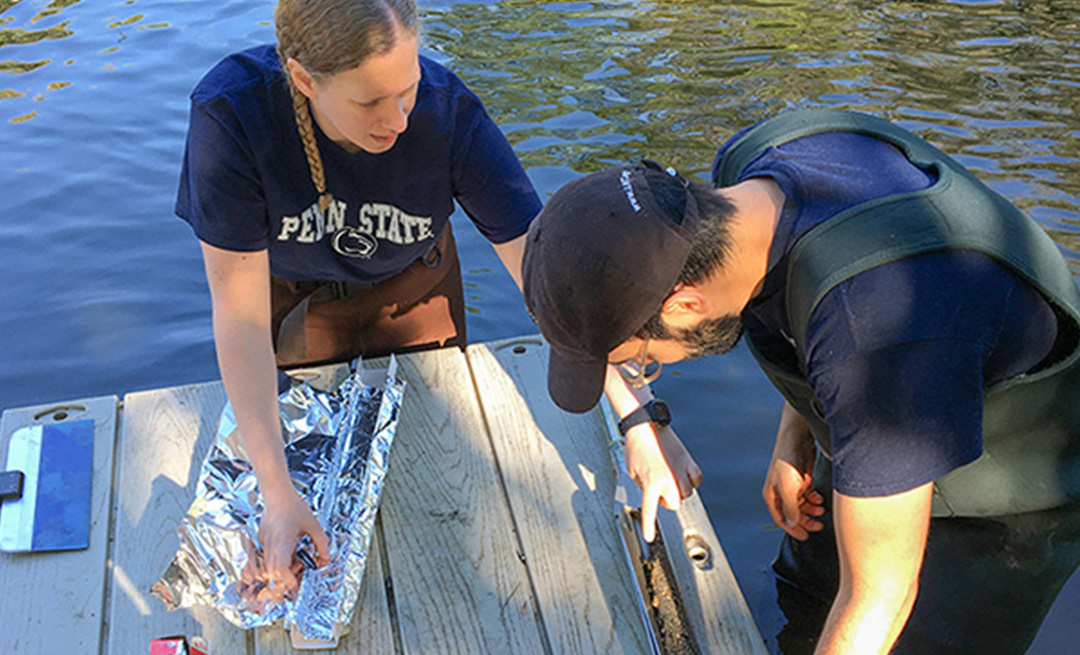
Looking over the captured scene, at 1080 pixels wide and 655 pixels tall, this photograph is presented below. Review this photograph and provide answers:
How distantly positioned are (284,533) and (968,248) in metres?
1.43

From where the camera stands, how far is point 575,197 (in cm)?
153

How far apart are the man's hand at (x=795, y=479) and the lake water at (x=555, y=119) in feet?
2.10

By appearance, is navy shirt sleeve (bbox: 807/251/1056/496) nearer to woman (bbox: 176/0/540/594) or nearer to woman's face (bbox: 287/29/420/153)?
woman (bbox: 176/0/540/594)

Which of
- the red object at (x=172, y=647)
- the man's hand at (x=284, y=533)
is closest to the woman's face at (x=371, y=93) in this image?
the man's hand at (x=284, y=533)

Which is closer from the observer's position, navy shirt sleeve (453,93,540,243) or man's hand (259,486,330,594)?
man's hand (259,486,330,594)

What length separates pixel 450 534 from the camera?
7.72 ft

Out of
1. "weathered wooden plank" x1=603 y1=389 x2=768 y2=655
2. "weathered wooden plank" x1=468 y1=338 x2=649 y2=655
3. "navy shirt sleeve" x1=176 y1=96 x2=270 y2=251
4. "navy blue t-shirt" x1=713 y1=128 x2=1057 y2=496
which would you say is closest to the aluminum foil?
"weathered wooden plank" x1=468 y1=338 x2=649 y2=655

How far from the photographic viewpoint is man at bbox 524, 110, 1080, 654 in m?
1.39

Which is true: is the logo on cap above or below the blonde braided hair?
below

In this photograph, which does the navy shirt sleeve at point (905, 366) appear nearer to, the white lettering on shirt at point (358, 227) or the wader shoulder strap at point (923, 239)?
the wader shoulder strap at point (923, 239)

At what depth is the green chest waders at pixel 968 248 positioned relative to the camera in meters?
1.46

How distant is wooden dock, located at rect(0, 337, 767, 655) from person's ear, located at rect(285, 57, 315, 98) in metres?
1.04

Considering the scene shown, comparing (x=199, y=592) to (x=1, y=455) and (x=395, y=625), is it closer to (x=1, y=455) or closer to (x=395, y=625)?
(x=395, y=625)

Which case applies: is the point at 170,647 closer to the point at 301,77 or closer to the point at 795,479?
the point at 301,77
